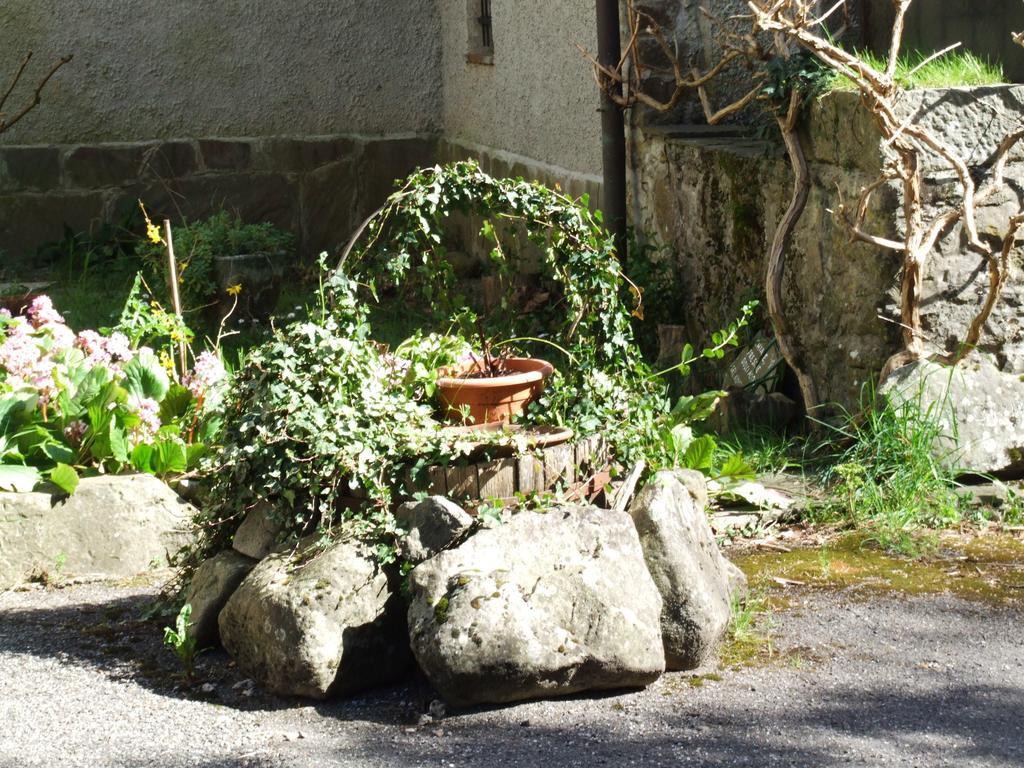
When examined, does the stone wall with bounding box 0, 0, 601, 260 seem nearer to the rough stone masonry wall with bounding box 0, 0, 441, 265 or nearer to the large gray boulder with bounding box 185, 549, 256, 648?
the rough stone masonry wall with bounding box 0, 0, 441, 265

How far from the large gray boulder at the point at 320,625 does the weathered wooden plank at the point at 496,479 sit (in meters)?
0.37

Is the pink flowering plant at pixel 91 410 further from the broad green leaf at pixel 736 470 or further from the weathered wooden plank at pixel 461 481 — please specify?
the broad green leaf at pixel 736 470

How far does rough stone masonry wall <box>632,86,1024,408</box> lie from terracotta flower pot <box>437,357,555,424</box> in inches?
69.4

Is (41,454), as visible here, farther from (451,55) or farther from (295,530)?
(451,55)

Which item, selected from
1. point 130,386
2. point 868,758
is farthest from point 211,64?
point 868,758

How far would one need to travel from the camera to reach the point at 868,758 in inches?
114

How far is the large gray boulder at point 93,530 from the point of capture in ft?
14.2

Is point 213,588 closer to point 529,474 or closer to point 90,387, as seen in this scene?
point 529,474

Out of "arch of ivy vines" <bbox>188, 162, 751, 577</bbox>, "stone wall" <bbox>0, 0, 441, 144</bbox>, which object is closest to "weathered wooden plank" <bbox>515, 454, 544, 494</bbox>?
"arch of ivy vines" <bbox>188, 162, 751, 577</bbox>

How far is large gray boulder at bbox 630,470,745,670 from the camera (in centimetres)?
340

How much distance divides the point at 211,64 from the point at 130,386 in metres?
5.56

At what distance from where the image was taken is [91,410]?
4531mm

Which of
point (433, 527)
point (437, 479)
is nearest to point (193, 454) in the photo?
point (437, 479)

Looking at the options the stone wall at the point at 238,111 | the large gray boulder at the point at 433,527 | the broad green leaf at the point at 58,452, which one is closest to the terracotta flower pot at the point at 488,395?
the large gray boulder at the point at 433,527
